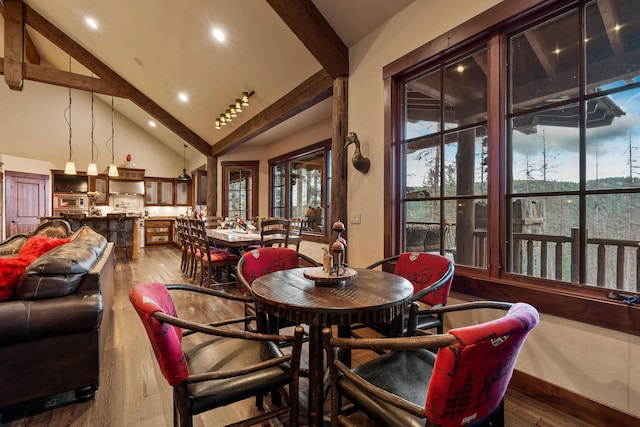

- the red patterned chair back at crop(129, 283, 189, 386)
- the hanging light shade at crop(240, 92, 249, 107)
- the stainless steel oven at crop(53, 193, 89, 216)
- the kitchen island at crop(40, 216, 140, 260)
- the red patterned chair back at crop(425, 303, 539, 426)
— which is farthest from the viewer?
the stainless steel oven at crop(53, 193, 89, 216)

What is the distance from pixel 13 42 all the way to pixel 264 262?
7180 millimetres

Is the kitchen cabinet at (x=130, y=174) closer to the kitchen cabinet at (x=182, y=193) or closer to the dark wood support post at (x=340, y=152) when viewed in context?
the kitchen cabinet at (x=182, y=193)

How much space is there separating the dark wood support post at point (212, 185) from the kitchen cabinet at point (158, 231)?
278 cm

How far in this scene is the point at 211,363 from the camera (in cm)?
138

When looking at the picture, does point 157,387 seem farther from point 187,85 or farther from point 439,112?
point 187,85

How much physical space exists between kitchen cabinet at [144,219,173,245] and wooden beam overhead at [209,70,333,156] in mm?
4587

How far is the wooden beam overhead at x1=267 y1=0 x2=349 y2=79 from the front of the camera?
2.96 meters

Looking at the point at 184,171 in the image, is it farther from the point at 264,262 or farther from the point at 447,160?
the point at 447,160

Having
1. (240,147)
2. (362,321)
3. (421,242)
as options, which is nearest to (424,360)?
(362,321)

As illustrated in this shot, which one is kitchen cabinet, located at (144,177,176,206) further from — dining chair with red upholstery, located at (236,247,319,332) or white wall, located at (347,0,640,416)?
dining chair with red upholstery, located at (236,247,319,332)

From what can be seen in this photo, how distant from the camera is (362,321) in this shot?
4.26 ft

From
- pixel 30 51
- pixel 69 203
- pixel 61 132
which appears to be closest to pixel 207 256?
pixel 69 203

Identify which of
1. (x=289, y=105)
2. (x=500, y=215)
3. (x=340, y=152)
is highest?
(x=289, y=105)

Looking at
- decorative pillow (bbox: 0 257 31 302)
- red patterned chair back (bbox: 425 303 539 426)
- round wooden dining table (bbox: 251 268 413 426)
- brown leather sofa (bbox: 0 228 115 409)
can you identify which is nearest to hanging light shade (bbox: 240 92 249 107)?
brown leather sofa (bbox: 0 228 115 409)
